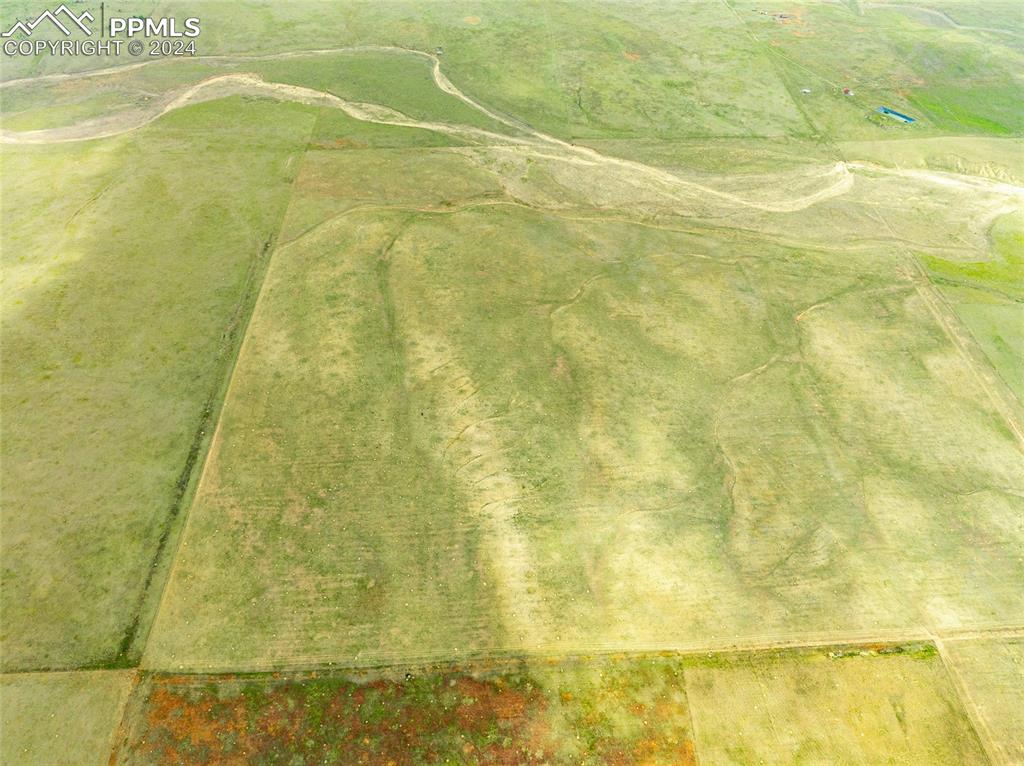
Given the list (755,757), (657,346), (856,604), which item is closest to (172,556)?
(755,757)

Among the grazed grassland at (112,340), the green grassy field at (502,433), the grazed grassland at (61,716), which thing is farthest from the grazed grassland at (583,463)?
the grazed grassland at (112,340)

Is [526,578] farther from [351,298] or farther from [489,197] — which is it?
[489,197]

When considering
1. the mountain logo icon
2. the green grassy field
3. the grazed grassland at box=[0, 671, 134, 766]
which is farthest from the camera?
the mountain logo icon

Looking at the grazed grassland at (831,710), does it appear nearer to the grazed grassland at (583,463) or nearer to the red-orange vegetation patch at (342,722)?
the grazed grassland at (583,463)

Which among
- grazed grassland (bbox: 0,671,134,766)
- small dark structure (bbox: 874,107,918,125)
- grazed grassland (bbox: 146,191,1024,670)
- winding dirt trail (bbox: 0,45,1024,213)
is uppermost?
small dark structure (bbox: 874,107,918,125)

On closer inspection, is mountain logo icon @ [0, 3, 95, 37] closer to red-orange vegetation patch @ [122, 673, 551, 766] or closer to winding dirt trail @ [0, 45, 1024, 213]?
winding dirt trail @ [0, 45, 1024, 213]

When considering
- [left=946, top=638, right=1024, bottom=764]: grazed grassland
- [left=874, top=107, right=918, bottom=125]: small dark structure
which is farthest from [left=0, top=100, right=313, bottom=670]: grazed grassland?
[left=874, top=107, right=918, bottom=125]: small dark structure

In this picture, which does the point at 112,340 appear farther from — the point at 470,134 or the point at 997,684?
the point at 997,684
